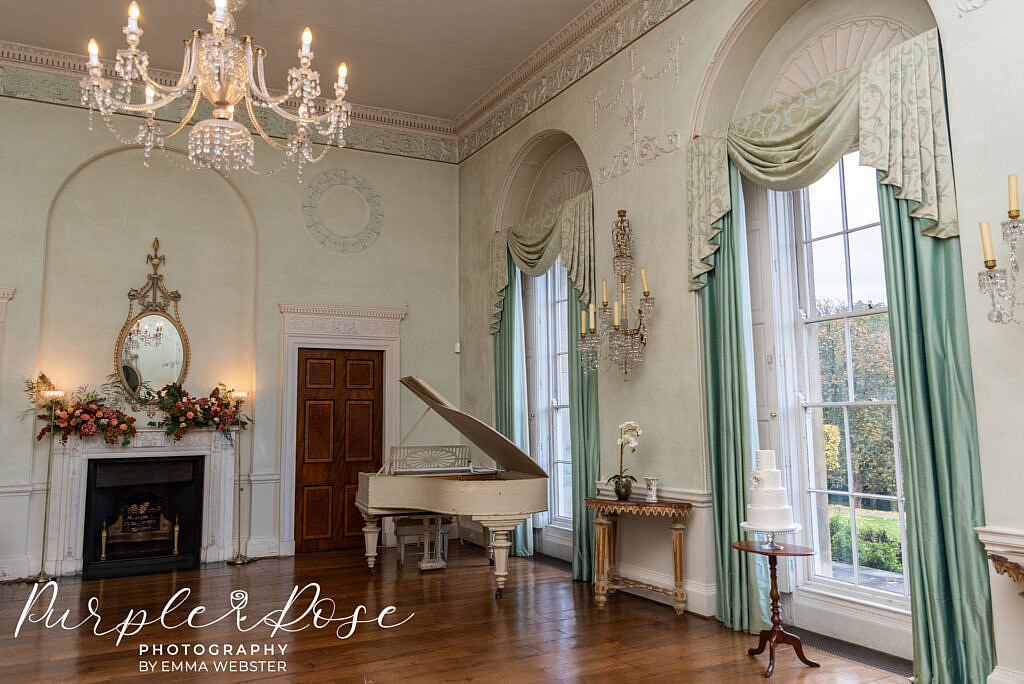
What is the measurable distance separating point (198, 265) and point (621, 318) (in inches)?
174

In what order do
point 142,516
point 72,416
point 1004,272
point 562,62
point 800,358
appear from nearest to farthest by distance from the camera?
point 1004,272
point 800,358
point 72,416
point 562,62
point 142,516

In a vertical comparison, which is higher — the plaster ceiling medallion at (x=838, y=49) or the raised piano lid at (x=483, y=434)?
the plaster ceiling medallion at (x=838, y=49)

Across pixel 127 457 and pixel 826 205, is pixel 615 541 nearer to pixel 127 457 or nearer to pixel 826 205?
pixel 826 205

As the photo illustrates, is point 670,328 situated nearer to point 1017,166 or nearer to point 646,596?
point 646,596

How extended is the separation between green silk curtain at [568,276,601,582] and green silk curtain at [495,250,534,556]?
102 centimetres

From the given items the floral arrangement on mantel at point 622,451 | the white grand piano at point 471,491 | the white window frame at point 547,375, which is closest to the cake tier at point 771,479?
the floral arrangement on mantel at point 622,451

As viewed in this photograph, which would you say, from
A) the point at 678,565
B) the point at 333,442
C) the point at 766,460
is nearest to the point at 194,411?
the point at 333,442

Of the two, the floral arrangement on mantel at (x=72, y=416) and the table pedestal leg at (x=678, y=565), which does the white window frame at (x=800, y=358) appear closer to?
the table pedestal leg at (x=678, y=565)

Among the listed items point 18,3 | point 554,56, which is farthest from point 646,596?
point 18,3

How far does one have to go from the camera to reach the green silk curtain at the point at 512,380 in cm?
719

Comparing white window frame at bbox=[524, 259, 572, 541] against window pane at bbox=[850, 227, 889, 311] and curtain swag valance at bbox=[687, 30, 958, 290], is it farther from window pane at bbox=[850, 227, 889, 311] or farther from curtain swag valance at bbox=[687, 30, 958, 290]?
window pane at bbox=[850, 227, 889, 311]

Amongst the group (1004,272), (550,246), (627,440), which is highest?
(550,246)

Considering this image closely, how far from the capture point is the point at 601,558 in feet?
17.5

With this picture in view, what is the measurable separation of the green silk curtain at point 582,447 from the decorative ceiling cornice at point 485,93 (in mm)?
1970
